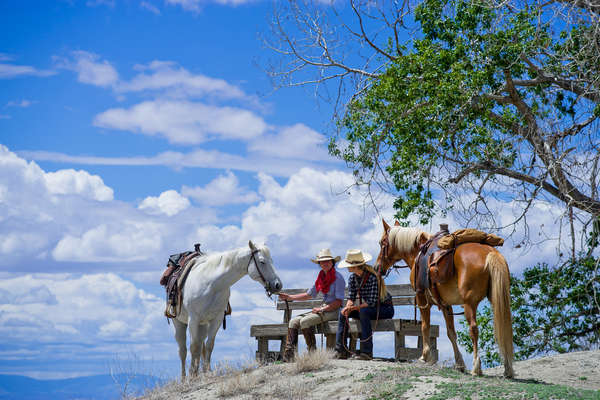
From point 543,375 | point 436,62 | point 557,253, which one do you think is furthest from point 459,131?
point 543,375

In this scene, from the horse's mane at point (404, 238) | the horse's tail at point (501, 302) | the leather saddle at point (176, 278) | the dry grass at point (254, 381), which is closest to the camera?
the horse's tail at point (501, 302)

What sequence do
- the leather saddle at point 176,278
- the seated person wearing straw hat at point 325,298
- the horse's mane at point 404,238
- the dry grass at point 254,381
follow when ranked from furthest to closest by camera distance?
1. the leather saddle at point 176,278
2. the seated person wearing straw hat at point 325,298
3. the horse's mane at point 404,238
4. the dry grass at point 254,381

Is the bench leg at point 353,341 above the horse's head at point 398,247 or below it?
below

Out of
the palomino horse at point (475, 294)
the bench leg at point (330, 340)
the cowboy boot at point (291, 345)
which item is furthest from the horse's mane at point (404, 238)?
the cowboy boot at point (291, 345)

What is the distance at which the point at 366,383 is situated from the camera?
7852mm

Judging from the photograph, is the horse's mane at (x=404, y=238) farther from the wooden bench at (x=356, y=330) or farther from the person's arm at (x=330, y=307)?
the person's arm at (x=330, y=307)

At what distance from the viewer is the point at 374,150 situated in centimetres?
1431

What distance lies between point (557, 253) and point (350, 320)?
548cm

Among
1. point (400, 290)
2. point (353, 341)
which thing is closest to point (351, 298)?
point (353, 341)

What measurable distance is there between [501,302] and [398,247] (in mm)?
1963

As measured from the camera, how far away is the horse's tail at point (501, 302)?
7922mm

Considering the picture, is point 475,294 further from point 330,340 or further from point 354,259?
point 330,340

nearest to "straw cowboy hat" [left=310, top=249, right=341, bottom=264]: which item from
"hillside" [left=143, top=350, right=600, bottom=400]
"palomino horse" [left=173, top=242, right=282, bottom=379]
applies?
"palomino horse" [left=173, top=242, right=282, bottom=379]

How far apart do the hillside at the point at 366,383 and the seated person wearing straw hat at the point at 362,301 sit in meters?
0.36
